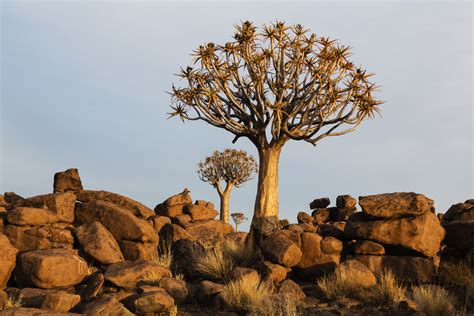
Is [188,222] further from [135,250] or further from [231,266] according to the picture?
[231,266]

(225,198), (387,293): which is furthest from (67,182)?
(225,198)

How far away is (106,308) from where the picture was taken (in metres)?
11.5

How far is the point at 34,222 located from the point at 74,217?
65.4 inches

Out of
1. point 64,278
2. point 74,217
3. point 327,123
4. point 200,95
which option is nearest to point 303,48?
point 327,123

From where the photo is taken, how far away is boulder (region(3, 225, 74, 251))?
15.7 m

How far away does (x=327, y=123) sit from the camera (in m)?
20.1

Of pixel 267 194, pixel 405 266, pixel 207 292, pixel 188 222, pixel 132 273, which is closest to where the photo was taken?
pixel 207 292

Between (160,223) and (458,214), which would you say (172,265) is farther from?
(458,214)

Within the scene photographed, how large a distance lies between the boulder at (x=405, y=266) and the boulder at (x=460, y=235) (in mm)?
950

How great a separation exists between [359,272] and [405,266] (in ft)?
6.58

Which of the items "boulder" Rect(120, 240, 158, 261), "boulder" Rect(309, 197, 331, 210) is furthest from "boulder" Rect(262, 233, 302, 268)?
"boulder" Rect(309, 197, 331, 210)

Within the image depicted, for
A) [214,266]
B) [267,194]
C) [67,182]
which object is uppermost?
[67,182]

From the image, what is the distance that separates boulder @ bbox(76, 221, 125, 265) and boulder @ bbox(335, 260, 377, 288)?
623 cm

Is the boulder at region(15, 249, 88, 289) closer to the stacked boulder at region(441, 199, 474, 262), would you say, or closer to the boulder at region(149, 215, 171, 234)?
the boulder at region(149, 215, 171, 234)
